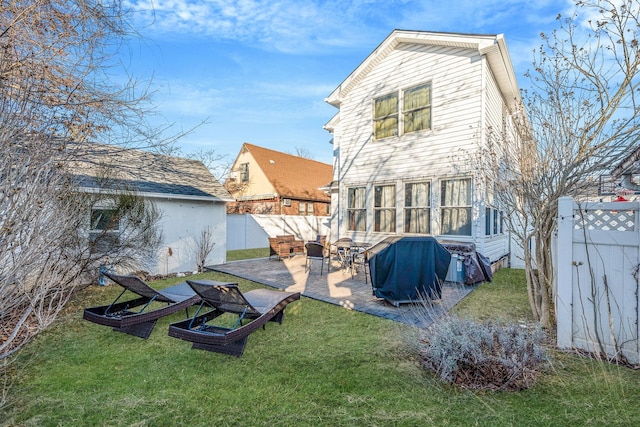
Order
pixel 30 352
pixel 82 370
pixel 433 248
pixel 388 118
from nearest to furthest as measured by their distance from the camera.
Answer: pixel 82 370 < pixel 30 352 < pixel 433 248 < pixel 388 118

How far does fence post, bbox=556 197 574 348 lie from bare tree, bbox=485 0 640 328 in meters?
0.68

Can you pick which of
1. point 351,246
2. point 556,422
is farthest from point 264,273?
point 556,422

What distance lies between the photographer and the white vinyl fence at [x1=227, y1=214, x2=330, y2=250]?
1762 cm

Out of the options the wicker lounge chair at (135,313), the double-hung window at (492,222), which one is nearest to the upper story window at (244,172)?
the double-hung window at (492,222)

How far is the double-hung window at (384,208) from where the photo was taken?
410 inches

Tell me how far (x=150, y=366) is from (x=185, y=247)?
7.33 meters

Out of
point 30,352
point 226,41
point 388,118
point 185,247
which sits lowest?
point 30,352

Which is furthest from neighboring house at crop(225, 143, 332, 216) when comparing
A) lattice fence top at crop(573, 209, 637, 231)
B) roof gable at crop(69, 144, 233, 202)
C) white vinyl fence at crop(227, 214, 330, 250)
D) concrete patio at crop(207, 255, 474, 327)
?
lattice fence top at crop(573, 209, 637, 231)

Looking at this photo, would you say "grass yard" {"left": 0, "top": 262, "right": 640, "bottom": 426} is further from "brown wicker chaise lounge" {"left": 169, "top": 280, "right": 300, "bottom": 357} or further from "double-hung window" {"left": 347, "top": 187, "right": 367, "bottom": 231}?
"double-hung window" {"left": 347, "top": 187, "right": 367, "bottom": 231}

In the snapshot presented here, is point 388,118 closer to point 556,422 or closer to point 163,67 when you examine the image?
point 163,67

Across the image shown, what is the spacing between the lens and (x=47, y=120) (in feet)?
12.8

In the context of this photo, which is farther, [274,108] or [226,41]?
[274,108]

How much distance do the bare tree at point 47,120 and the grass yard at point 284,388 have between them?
0.73m

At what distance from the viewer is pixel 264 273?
9.84m
